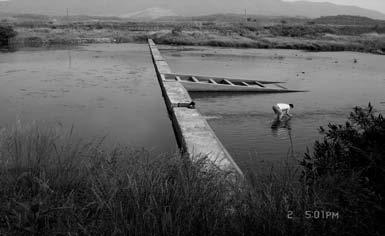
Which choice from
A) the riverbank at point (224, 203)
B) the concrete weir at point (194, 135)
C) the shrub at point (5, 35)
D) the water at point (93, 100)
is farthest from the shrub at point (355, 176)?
the shrub at point (5, 35)

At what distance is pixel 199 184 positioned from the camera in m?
3.23

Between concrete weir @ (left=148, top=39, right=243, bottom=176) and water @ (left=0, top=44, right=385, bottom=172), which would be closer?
concrete weir @ (left=148, top=39, right=243, bottom=176)

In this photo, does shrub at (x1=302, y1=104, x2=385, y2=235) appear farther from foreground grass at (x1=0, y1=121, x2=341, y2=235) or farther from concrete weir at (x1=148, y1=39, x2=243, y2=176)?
concrete weir at (x1=148, y1=39, x2=243, y2=176)

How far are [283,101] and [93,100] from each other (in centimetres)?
544

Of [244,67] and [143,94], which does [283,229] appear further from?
[244,67]

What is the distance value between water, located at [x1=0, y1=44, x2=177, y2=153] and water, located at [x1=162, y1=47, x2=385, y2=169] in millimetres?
1398

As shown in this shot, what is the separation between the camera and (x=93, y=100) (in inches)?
470

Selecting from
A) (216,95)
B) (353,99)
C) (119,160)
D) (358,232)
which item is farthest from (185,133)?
(353,99)

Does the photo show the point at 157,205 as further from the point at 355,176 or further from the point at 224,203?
the point at 355,176

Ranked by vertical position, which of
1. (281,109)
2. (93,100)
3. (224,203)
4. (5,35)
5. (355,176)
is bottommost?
(93,100)

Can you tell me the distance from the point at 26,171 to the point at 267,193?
2305 millimetres

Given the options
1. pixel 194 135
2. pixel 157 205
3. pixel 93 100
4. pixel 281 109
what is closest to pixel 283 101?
pixel 281 109

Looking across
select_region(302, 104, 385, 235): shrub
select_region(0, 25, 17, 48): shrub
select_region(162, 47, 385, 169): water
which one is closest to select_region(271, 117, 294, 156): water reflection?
select_region(162, 47, 385, 169): water

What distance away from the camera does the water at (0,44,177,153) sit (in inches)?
343
